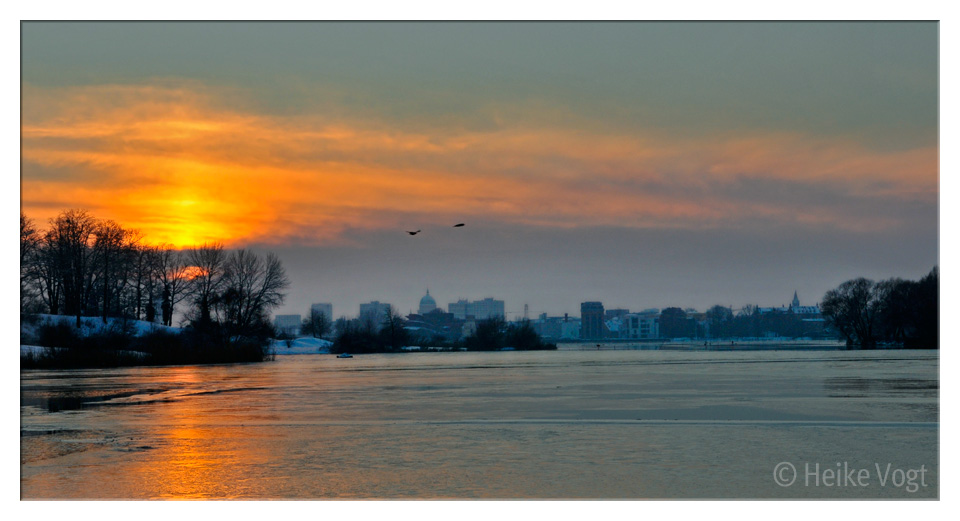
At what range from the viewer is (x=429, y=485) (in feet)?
36.4

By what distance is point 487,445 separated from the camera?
571 inches

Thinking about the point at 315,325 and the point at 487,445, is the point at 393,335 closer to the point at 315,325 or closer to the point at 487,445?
the point at 315,325

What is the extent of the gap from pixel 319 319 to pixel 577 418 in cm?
14897

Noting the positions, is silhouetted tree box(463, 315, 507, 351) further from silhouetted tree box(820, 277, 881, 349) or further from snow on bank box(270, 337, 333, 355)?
silhouetted tree box(820, 277, 881, 349)

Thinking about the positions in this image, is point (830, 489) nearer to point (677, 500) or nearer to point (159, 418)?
point (677, 500)

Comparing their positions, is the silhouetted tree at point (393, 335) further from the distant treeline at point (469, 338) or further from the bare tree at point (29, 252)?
the bare tree at point (29, 252)

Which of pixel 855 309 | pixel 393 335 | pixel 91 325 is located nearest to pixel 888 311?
pixel 855 309

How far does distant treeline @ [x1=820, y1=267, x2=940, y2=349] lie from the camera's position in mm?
93375

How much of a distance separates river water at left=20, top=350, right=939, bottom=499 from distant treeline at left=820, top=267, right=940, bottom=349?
74991mm

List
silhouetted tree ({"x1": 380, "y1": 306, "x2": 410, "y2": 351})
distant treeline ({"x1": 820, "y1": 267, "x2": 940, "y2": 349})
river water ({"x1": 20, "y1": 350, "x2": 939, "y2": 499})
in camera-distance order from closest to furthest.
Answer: river water ({"x1": 20, "y1": 350, "x2": 939, "y2": 499})
distant treeline ({"x1": 820, "y1": 267, "x2": 940, "y2": 349})
silhouetted tree ({"x1": 380, "y1": 306, "x2": 410, "y2": 351})

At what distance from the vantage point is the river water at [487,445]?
36.2ft

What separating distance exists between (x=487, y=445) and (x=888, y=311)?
102721 millimetres

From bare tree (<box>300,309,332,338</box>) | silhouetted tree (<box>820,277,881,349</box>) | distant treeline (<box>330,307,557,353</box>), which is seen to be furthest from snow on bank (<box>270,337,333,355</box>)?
silhouetted tree (<box>820,277,881,349</box>)

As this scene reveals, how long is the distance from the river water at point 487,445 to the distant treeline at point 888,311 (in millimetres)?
74991
